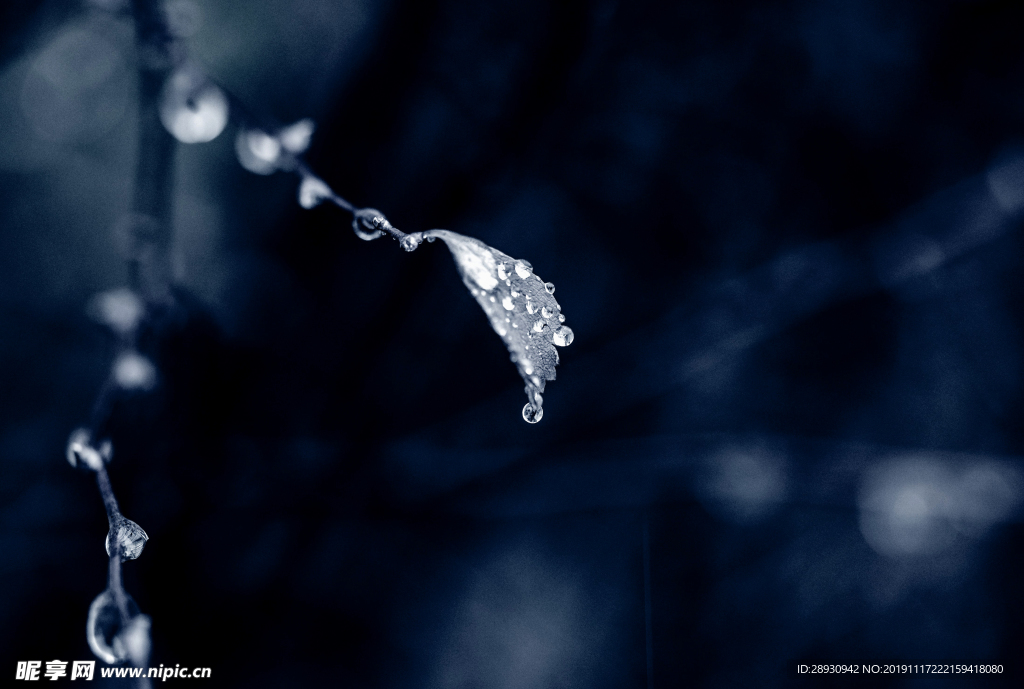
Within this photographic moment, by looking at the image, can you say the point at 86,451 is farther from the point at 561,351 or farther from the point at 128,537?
the point at 561,351

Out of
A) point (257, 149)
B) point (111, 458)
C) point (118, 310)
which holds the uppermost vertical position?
point (257, 149)

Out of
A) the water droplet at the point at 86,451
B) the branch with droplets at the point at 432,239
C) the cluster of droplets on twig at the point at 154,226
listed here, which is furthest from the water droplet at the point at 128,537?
the branch with droplets at the point at 432,239

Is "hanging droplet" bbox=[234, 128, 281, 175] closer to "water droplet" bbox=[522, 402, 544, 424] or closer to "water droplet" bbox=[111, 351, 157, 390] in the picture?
"water droplet" bbox=[111, 351, 157, 390]

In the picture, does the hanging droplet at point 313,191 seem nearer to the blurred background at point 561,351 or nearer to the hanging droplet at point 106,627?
the blurred background at point 561,351

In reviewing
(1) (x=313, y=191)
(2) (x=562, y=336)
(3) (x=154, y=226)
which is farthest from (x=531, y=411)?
(3) (x=154, y=226)

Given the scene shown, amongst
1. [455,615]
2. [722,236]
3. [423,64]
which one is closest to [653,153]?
[722,236]
